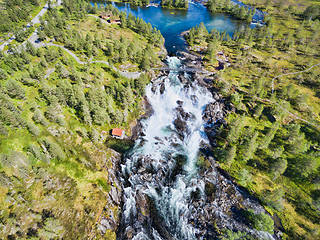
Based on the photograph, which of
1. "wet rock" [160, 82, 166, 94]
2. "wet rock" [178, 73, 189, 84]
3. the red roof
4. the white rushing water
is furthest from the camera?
"wet rock" [178, 73, 189, 84]

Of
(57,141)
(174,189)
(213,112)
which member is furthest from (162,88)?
(57,141)

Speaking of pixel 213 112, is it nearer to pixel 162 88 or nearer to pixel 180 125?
pixel 180 125

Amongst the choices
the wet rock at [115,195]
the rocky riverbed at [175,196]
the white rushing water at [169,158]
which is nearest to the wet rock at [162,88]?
the white rushing water at [169,158]

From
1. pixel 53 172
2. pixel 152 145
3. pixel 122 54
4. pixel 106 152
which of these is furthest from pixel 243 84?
pixel 53 172

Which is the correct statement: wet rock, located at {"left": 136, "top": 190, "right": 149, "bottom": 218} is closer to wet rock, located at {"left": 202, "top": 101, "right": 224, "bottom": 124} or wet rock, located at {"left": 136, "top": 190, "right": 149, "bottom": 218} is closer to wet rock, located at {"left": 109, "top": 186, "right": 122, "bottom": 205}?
wet rock, located at {"left": 109, "top": 186, "right": 122, "bottom": 205}

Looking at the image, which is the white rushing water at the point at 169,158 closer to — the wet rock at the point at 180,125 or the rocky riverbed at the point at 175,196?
the rocky riverbed at the point at 175,196

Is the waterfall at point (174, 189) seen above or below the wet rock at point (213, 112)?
below

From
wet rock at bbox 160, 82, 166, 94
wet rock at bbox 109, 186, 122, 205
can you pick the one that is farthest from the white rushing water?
wet rock at bbox 109, 186, 122, 205
